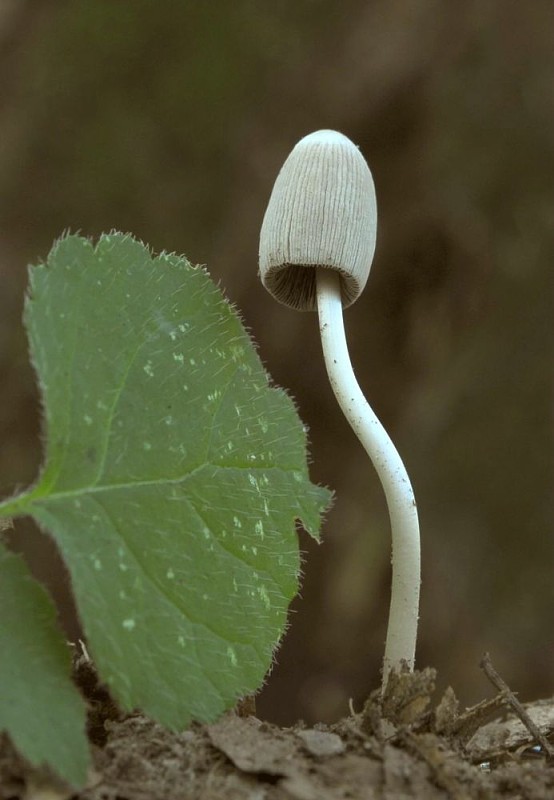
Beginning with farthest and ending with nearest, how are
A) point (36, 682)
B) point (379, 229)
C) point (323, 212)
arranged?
point (379, 229)
point (323, 212)
point (36, 682)

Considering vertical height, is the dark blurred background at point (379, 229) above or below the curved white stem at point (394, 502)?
above

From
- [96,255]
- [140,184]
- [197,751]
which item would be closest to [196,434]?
[96,255]

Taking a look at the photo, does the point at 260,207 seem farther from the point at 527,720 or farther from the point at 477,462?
the point at 527,720

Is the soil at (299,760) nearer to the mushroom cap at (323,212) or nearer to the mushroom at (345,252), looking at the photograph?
the mushroom at (345,252)

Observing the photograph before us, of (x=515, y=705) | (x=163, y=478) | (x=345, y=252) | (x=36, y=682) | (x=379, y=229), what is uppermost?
(x=379, y=229)

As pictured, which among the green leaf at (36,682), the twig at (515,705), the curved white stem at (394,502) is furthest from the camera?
the curved white stem at (394,502)

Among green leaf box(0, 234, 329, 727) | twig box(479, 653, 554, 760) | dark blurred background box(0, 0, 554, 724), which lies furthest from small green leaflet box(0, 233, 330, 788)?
dark blurred background box(0, 0, 554, 724)

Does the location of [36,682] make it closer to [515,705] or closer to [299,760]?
[299,760]

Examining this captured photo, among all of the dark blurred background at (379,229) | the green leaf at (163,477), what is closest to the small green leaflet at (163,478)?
the green leaf at (163,477)

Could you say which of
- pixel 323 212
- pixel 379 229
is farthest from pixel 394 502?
pixel 379 229
